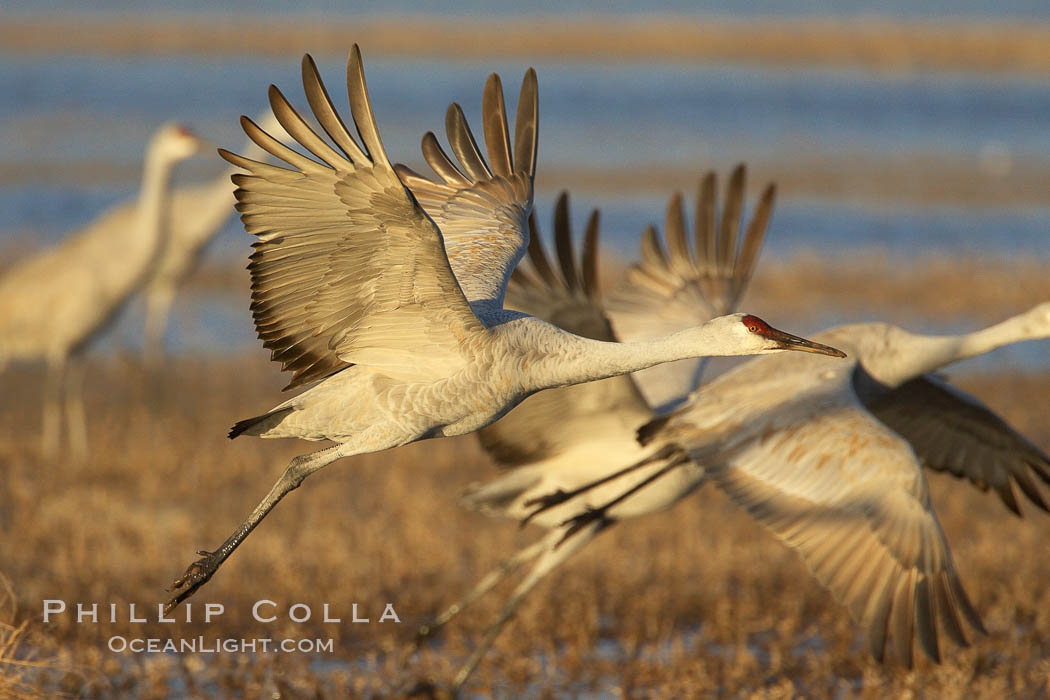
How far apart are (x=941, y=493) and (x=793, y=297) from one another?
164 inches

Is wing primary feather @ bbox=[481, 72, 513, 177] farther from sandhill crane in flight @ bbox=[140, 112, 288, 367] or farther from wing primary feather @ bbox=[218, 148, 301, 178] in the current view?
sandhill crane in flight @ bbox=[140, 112, 288, 367]

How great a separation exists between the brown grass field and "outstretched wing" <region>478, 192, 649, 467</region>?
63cm

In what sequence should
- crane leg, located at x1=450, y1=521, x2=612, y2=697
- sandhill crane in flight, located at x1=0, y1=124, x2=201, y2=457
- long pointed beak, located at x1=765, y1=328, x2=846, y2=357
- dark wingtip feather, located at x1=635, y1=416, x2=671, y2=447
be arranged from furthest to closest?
sandhill crane in flight, located at x1=0, y1=124, x2=201, y2=457 < crane leg, located at x1=450, y1=521, x2=612, y2=697 < dark wingtip feather, located at x1=635, y1=416, x2=671, y2=447 < long pointed beak, located at x1=765, y1=328, x2=846, y2=357

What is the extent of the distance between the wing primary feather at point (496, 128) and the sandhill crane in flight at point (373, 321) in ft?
0.04

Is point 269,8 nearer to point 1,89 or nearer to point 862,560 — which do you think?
point 1,89

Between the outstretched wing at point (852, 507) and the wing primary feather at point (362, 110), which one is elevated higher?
the wing primary feather at point (362, 110)

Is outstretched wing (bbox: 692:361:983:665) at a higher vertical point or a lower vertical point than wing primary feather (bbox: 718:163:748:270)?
lower

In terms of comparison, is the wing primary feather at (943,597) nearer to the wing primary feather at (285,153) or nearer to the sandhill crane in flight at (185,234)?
the wing primary feather at (285,153)

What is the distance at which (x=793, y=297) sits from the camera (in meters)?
11.1

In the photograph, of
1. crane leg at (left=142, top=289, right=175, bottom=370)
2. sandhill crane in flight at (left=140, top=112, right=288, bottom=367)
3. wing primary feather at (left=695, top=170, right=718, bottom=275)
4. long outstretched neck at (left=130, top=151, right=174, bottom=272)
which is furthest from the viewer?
crane leg at (left=142, top=289, right=175, bottom=370)

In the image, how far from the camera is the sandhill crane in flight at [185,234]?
27.2 feet

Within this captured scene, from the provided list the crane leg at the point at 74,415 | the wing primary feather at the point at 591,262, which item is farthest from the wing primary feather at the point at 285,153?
the crane leg at the point at 74,415

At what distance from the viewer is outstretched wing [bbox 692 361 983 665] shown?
13.8 ft

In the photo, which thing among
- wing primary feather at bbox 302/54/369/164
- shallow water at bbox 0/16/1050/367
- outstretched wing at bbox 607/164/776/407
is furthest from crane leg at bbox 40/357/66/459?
wing primary feather at bbox 302/54/369/164
